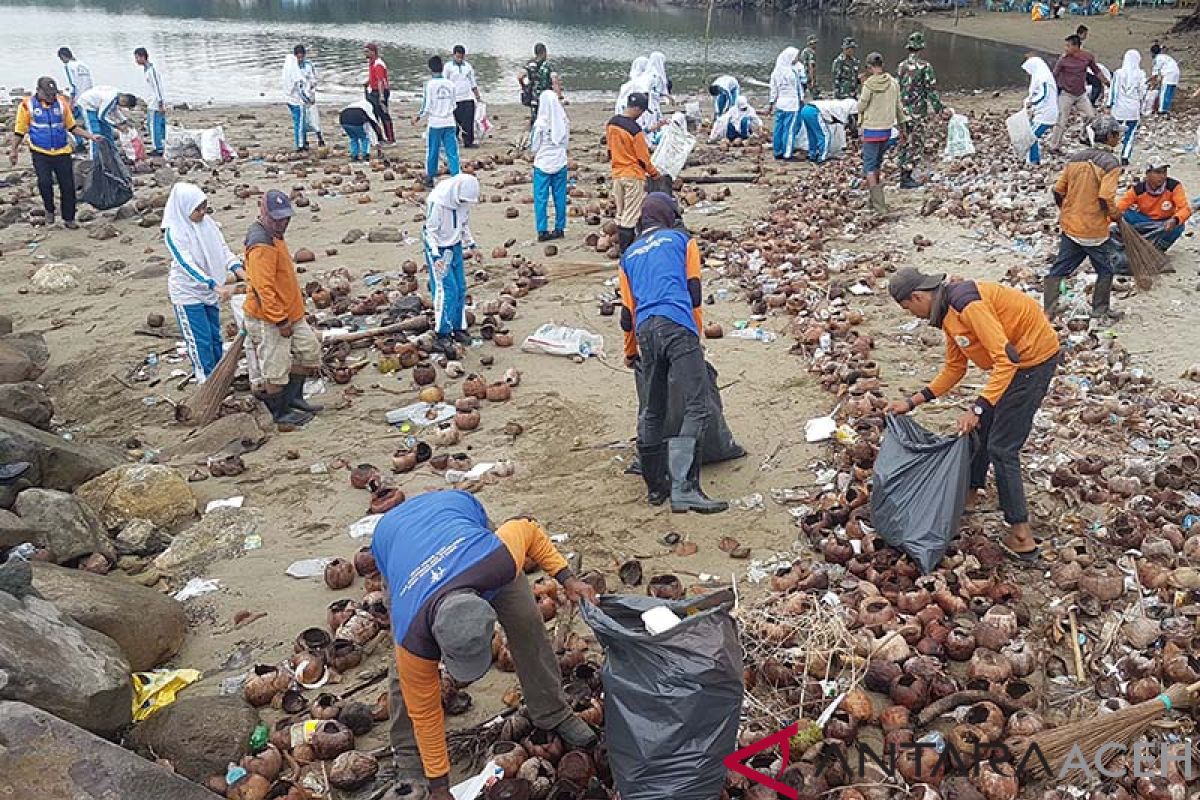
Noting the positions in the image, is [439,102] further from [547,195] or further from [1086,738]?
[1086,738]

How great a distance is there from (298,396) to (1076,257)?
21.6ft

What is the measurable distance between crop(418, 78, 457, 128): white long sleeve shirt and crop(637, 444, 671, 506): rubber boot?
31.5 feet

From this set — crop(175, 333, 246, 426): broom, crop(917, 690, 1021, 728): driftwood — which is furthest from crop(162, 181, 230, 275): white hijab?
crop(917, 690, 1021, 728): driftwood

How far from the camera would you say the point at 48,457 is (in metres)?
6.35

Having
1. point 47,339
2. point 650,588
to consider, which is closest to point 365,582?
point 650,588

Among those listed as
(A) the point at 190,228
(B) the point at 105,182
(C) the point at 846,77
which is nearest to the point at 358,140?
(B) the point at 105,182

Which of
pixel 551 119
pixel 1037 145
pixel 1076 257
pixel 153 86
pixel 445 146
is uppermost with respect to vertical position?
pixel 153 86

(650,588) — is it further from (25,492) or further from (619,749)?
(25,492)

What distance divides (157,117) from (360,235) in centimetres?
783

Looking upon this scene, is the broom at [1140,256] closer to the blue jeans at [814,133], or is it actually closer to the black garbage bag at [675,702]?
the black garbage bag at [675,702]

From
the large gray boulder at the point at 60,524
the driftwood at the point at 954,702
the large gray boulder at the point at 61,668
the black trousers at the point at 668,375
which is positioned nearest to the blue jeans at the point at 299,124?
the large gray boulder at the point at 60,524

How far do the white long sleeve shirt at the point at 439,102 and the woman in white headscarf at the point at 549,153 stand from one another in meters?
3.06

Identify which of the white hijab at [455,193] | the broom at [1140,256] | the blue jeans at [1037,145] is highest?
the blue jeans at [1037,145]

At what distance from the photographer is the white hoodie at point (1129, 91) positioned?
12656 mm
